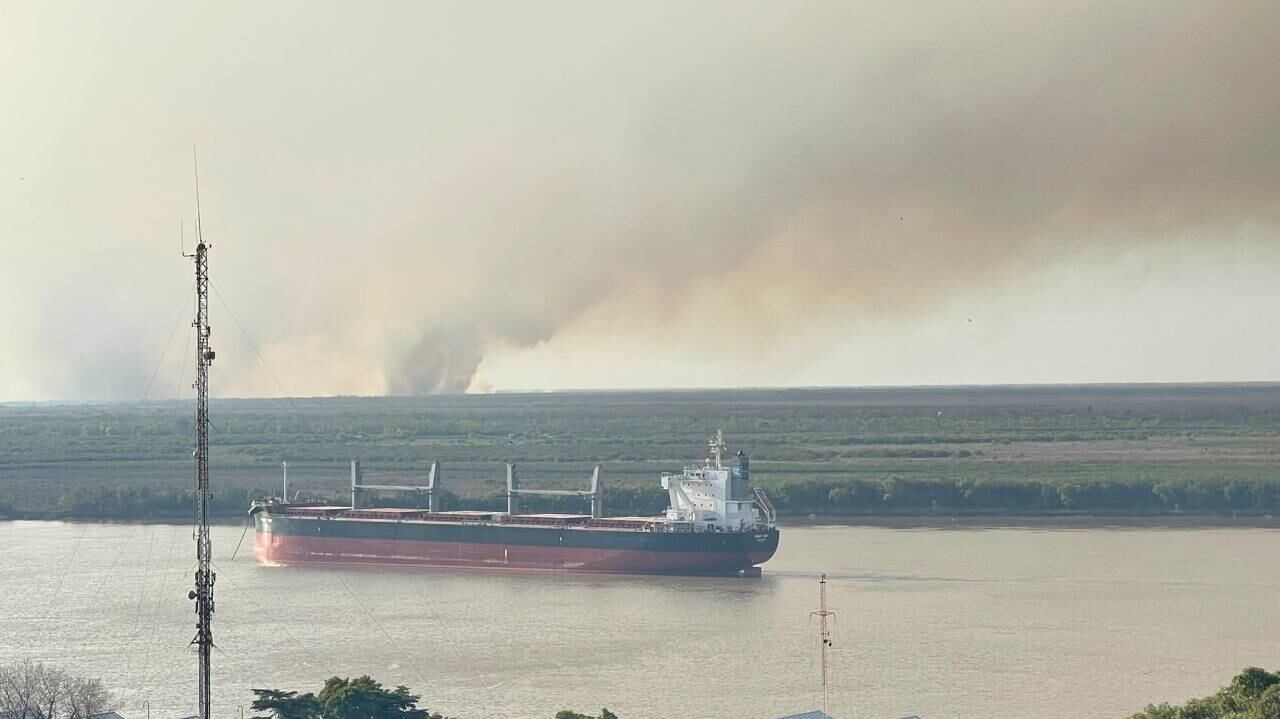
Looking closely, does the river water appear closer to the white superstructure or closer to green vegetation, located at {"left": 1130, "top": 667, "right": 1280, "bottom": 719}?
the white superstructure

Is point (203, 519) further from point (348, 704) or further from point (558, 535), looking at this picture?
point (558, 535)

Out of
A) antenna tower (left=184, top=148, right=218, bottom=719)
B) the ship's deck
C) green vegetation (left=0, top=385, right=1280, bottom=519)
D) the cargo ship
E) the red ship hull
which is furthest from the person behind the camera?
green vegetation (left=0, top=385, right=1280, bottom=519)

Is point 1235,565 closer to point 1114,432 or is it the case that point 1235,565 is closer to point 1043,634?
point 1043,634

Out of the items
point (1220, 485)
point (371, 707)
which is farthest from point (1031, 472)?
point (371, 707)

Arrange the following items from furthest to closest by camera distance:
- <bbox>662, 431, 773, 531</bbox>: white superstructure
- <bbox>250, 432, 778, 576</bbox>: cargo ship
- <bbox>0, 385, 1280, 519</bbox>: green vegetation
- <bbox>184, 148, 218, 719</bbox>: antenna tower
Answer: <bbox>0, 385, 1280, 519</bbox>: green vegetation, <bbox>662, 431, 773, 531</bbox>: white superstructure, <bbox>250, 432, 778, 576</bbox>: cargo ship, <bbox>184, 148, 218, 719</bbox>: antenna tower

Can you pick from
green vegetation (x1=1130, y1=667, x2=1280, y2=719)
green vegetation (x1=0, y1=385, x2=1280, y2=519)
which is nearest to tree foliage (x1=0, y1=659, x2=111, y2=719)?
green vegetation (x1=1130, y1=667, x2=1280, y2=719)

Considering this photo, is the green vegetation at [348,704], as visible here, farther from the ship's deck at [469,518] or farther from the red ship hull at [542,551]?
the ship's deck at [469,518]

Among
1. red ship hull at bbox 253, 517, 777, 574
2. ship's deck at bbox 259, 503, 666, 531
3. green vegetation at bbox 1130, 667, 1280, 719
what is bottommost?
green vegetation at bbox 1130, 667, 1280, 719

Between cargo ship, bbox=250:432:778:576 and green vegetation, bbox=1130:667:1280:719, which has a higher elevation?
cargo ship, bbox=250:432:778:576
